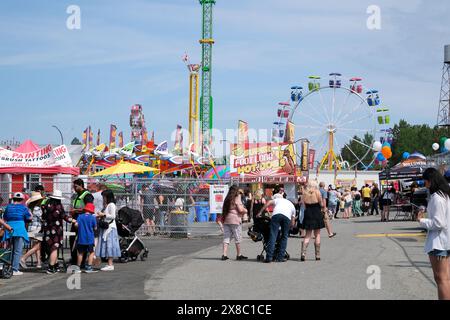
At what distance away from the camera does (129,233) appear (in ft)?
50.3

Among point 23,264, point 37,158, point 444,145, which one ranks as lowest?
point 23,264

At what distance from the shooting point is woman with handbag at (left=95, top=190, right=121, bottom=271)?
13977 millimetres

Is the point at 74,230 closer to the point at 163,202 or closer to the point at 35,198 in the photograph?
the point at 35,198

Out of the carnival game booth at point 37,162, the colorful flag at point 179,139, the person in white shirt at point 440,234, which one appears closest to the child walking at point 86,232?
the person in white shirt at point 440,234

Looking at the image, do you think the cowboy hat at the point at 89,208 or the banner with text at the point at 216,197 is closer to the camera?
the cowboy hat at the point at 89,208

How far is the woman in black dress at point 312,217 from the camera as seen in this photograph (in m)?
14.8

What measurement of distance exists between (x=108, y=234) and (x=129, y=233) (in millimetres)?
1123

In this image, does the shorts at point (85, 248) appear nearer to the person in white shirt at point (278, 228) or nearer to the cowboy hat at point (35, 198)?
the cowboy hat at point (35, 198)

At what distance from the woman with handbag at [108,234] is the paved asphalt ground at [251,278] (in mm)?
335

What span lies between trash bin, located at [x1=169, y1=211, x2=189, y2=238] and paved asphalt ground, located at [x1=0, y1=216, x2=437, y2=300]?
4.90m

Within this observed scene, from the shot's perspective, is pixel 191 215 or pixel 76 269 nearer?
pixel 76 269

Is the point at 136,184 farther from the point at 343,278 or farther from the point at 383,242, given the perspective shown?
the point at 343,278

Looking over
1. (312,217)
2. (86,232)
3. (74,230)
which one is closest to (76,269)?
(86,232)
